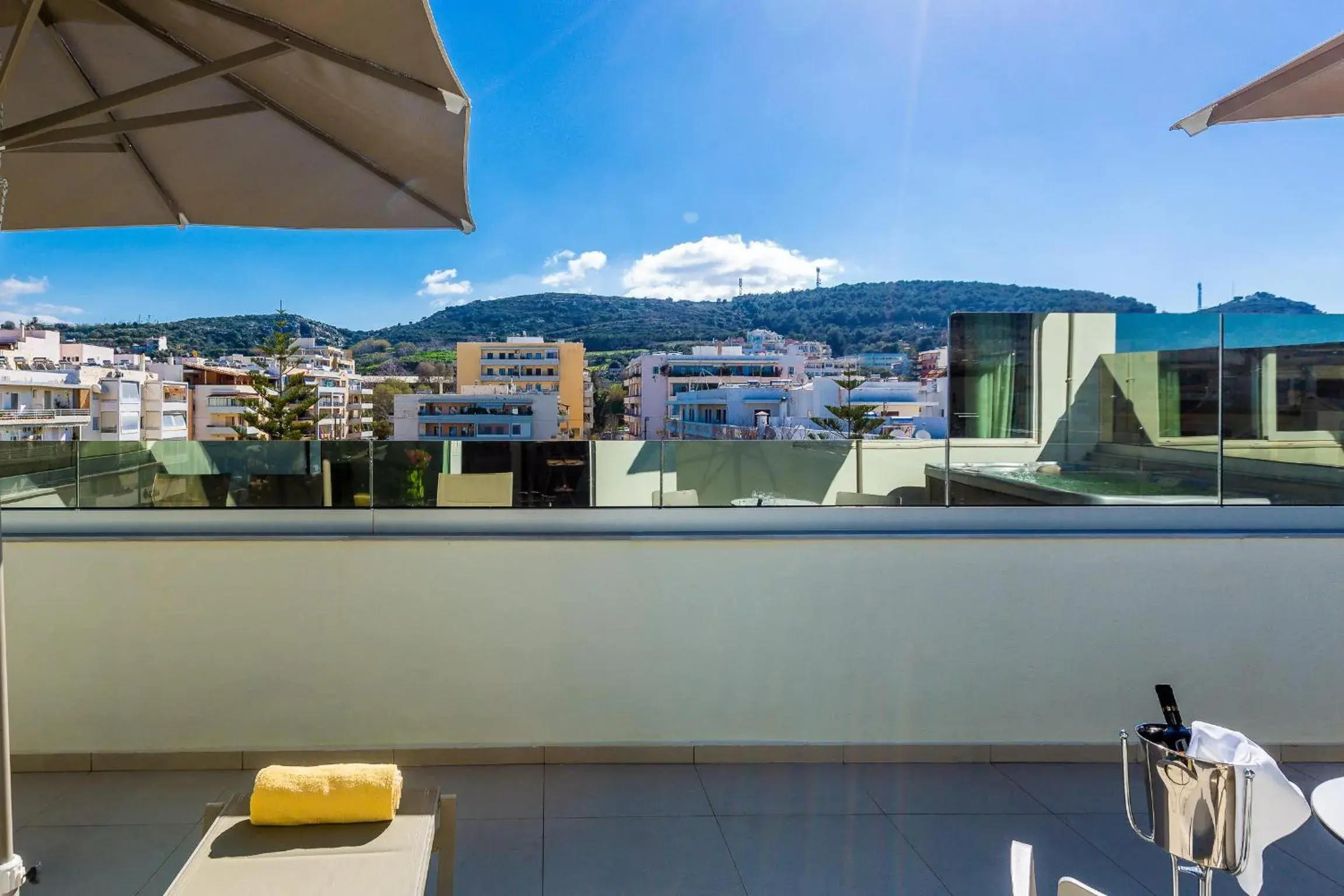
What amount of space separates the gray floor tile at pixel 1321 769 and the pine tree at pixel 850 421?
2.30 meters

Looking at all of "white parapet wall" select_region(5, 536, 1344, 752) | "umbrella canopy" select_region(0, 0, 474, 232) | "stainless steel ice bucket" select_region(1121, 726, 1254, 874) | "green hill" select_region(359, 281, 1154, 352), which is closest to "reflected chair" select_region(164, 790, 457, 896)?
"white parapet wall" select_region(5, 536, 1344, 752)

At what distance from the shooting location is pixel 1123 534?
3.08m

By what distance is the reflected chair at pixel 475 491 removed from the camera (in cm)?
309

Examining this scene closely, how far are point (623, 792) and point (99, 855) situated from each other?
180 cm

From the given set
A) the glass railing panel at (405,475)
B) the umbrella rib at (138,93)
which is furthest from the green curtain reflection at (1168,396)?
the umbrella rib at (138,93)

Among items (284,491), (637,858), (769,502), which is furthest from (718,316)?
(637,858)

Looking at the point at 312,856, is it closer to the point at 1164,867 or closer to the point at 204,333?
the point at 1164,867

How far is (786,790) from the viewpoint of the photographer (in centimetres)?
283

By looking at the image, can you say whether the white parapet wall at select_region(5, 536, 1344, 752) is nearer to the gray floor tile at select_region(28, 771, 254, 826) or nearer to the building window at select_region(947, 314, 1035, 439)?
the gray floor tile at select_region(28, 771, 254, 826)

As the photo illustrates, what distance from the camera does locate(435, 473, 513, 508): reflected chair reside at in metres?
3.09

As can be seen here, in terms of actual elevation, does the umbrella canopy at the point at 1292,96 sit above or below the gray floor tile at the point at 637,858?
above

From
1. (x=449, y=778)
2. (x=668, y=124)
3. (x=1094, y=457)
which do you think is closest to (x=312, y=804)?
(x=449, y=778)

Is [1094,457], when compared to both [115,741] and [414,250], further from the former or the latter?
[414,250]

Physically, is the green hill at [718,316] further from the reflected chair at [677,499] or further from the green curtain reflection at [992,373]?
the reflected chair at [677,499]
